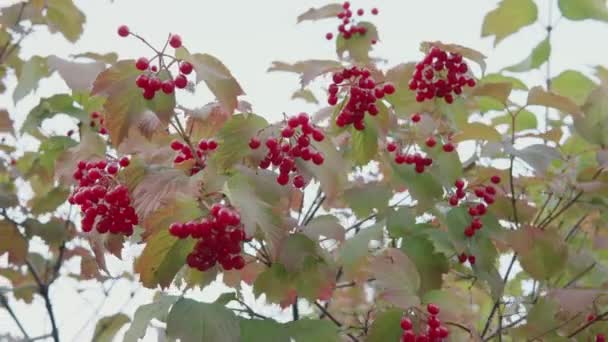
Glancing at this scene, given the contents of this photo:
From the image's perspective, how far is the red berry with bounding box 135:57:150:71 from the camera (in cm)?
175

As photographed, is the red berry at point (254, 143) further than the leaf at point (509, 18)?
No

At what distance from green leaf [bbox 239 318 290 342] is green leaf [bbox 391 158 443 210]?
69 cm

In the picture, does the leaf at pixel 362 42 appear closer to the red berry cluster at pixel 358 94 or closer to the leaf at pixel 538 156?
the red berry cluster at pixel 358 94

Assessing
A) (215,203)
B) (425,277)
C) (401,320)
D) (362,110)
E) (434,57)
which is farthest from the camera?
(434,57)

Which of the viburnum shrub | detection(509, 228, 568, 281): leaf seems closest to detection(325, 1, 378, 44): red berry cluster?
the viburnum shrub

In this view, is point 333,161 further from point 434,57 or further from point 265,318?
point 434,57

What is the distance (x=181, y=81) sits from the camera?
1797 millimetres

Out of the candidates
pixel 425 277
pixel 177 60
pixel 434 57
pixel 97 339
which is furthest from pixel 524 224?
pixel 97 339

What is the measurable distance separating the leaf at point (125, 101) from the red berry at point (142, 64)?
3cm

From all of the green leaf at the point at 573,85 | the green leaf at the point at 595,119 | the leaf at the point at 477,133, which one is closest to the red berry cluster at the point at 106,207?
the leaf at the point at 477,133

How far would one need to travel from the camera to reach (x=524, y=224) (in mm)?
2348

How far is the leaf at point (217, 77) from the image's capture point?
181 centimetres

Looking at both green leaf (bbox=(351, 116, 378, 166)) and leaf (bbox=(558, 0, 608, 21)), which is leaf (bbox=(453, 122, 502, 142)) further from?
leaf (bbox=(558, 0, 608, 21))

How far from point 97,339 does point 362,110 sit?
1959 millimetres
